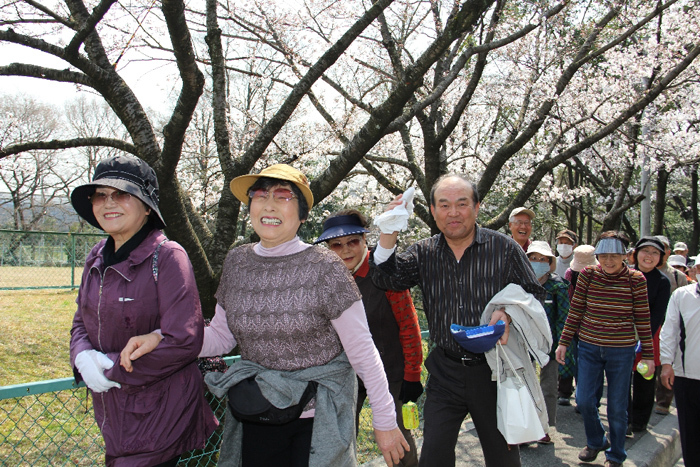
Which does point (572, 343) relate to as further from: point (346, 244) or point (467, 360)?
point (346, 244)

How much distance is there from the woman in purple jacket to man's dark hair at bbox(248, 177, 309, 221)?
17.9 inches

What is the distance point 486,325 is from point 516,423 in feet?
1.63

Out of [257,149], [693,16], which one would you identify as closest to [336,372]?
[257,149]

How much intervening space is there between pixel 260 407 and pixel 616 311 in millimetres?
3253

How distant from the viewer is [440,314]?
279 cm

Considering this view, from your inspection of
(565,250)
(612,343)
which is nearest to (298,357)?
(612,343)

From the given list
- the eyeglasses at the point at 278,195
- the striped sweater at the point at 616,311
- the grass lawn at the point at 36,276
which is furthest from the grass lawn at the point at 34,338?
the striped sweater at the point at 616,311

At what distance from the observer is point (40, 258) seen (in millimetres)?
16391

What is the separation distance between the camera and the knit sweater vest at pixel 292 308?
6.52 feet

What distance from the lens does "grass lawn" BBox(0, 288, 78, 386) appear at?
6.80 m

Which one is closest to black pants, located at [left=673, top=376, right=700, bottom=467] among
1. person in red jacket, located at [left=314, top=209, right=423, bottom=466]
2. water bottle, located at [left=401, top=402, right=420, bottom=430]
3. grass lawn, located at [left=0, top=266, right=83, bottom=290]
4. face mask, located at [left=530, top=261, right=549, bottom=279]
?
face mask, located at [left=530, top=261, right=549, bottom=279]

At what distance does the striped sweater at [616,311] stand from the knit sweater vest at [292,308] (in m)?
2.85

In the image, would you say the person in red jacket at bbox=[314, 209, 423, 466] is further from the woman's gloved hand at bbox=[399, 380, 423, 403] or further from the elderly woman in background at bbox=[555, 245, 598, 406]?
the elderly woman in background at bbox=[555, 245, 598, 406]

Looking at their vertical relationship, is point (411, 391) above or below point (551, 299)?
below
